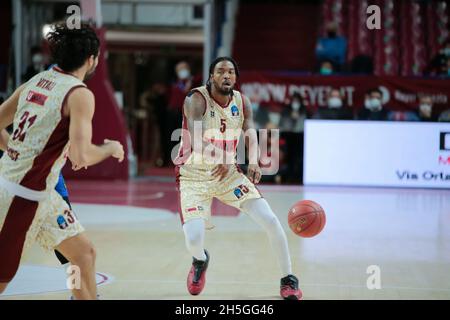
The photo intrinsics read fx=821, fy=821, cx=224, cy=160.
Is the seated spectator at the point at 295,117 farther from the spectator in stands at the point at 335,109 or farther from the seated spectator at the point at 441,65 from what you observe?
the seated spectator at the point at 441,65

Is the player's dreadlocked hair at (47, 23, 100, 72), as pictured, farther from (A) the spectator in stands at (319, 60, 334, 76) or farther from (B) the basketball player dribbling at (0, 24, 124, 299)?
(A) the spectator in stands at (319, 60, 334, 76)

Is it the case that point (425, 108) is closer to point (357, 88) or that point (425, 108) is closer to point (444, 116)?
point (444, 116)

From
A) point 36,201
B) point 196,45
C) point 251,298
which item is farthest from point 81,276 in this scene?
point 196,45

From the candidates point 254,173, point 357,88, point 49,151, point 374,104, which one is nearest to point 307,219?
point 254,173

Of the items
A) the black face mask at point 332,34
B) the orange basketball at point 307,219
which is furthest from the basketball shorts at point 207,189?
the black face mask at point 332,34

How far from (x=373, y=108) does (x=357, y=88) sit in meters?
0.76

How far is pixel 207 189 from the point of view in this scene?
658 cm

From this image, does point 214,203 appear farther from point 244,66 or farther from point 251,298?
point 244,66

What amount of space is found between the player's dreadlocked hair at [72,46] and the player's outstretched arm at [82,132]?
237mm

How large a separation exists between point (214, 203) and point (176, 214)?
72.0 inches

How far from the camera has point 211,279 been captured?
7.07m

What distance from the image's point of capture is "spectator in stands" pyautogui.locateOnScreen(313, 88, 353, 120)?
1664 centimetres

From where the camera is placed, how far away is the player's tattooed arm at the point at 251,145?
21.2 feet

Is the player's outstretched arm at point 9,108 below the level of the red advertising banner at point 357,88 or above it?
above
